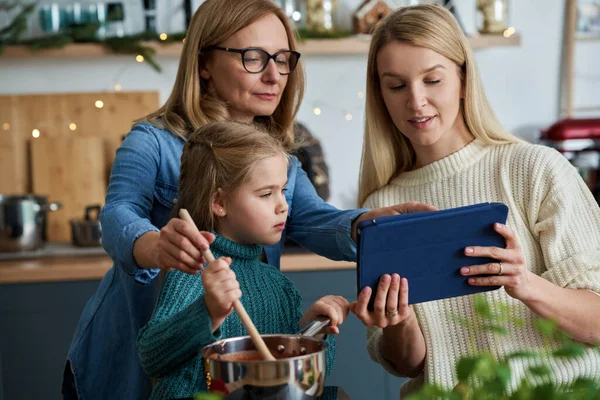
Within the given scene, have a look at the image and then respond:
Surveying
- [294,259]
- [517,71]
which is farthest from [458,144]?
[517,71]

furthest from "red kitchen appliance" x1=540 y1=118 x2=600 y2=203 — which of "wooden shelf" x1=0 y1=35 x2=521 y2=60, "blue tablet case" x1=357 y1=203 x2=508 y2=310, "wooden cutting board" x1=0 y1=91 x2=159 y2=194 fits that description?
"blue tablet case" x1=357 y1=203 x2=508 y2=310

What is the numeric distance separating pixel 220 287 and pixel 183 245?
3.5 inches

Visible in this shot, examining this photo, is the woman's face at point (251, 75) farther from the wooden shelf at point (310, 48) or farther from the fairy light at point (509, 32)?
the fairy light at point (509, 32)

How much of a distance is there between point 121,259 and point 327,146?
203 cm

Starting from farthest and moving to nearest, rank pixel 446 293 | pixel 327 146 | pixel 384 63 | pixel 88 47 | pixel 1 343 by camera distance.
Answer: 1. pixel 327 146
2. pixel 88 47
3. pixel 1 343
4. pixel 384 63
5. pixel 446 293

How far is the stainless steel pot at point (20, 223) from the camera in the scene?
2719mm

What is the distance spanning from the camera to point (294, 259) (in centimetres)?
266

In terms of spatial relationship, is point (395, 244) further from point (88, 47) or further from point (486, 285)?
point (88, 47)

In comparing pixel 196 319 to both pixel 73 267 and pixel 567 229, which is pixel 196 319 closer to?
pixel 567 229

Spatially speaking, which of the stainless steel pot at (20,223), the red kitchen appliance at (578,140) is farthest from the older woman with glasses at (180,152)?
the red kitchen appliance at (578,140)

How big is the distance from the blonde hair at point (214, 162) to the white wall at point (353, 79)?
183 centimetres

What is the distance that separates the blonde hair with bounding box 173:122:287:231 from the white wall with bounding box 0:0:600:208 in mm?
1830

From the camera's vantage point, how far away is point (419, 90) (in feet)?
4.79

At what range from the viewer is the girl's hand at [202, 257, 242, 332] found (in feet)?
3.32
